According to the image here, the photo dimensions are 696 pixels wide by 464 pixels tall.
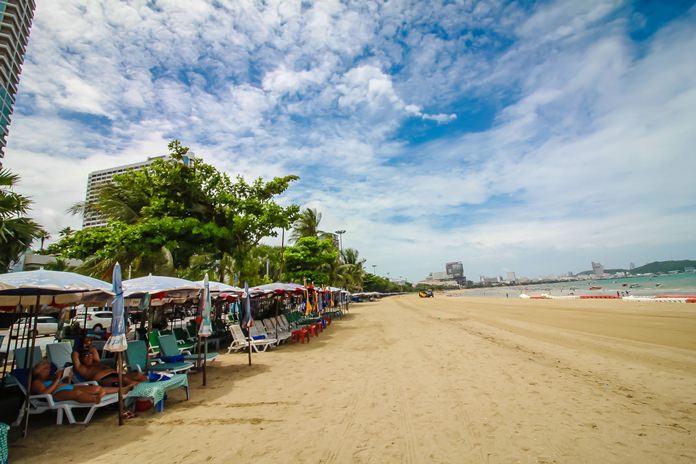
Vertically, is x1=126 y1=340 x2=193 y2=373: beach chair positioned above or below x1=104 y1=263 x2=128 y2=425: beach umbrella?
below

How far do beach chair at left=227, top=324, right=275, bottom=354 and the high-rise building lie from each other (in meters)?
42.4

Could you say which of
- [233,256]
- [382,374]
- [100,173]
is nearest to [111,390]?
[382,374]

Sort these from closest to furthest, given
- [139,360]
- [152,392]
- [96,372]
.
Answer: [152,392] → [96,372] → [139,360]

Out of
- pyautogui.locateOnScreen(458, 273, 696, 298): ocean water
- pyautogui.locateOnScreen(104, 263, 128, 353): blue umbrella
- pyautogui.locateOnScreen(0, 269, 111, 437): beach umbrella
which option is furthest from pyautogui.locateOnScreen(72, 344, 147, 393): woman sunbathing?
pyautogui.locateOnScreen(458, 273, 696, 298): ocean water

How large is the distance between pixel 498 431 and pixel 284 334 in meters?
9.71

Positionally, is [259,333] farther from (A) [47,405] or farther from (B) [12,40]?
(B) [12,40]

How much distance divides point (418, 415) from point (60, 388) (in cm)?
A: 565

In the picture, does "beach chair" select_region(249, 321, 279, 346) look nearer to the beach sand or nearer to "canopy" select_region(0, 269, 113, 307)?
the beach sand

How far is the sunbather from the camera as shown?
4.87m

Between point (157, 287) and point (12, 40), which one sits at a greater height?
point (12, 40)

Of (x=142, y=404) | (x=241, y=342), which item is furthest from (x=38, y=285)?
(x=241, y=342)

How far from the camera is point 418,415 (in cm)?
505

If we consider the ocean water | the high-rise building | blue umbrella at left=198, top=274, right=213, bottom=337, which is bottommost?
the ocean water

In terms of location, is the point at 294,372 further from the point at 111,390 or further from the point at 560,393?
the point at 560,393
